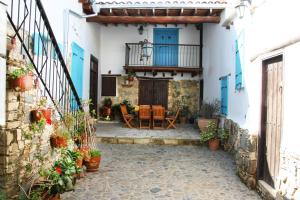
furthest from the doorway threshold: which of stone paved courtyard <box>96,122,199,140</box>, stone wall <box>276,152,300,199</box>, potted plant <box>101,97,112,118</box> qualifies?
potted plant <box>101,97,112,118</box>

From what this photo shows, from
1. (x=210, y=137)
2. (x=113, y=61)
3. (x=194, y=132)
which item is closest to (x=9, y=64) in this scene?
(x=210, y=137)

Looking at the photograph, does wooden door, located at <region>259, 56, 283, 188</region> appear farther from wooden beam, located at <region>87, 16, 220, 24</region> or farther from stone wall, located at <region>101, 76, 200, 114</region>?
stone wall, located at <region>101, 76, 200, 114</region>

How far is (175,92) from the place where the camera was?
1346 cm

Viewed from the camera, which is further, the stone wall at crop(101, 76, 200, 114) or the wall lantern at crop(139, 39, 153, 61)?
the stone wall at crop(101, 76, 200, 114)

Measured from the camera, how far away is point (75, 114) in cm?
592

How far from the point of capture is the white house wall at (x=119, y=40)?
13312 millimetres

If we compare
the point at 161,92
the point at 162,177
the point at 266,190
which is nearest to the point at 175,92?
the point at 161,92

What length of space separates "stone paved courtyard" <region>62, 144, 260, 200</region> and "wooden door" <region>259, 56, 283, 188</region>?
0.50 meters

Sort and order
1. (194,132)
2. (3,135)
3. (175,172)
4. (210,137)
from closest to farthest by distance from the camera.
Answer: (3,135) → (175,172) → (210,137) → (194,132)

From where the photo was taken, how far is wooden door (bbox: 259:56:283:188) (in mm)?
4348

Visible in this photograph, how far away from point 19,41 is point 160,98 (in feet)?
33.6

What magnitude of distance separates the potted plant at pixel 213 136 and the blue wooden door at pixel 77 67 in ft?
13.0

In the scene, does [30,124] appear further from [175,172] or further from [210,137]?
[210,137]

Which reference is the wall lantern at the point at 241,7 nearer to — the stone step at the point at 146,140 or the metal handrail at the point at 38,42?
the metal handrail at the point at 38,42
